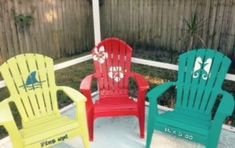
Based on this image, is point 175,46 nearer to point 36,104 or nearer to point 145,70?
point 145,70

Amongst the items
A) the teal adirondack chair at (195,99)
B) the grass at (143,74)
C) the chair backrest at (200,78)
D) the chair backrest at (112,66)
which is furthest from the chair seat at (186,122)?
the grass at (143,74)

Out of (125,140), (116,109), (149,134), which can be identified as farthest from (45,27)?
(149,134)

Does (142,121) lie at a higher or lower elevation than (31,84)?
lower

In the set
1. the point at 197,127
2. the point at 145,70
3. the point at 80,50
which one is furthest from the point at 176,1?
the point at 197,127

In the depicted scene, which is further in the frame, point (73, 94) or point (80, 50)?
point (80, 50)

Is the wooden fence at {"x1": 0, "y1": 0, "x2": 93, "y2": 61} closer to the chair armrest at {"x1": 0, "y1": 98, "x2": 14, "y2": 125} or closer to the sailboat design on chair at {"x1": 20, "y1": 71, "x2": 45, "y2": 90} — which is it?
the sailboat design on chair at {"x1": 20, "y1": 71, "x2": 45, "y2": 90}

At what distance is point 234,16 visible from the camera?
16.2ft

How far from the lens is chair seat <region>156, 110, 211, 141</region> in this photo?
7.29 feet

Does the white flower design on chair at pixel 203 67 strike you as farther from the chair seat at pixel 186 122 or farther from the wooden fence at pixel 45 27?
the wooden fence at pixel 45 27

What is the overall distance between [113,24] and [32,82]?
4305 millimetres

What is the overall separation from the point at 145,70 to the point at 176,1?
169cm

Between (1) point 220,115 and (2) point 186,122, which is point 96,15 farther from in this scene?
(1) point 220,115

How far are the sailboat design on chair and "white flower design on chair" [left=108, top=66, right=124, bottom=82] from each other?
2.78 ft

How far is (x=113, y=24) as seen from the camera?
6.54 meters
